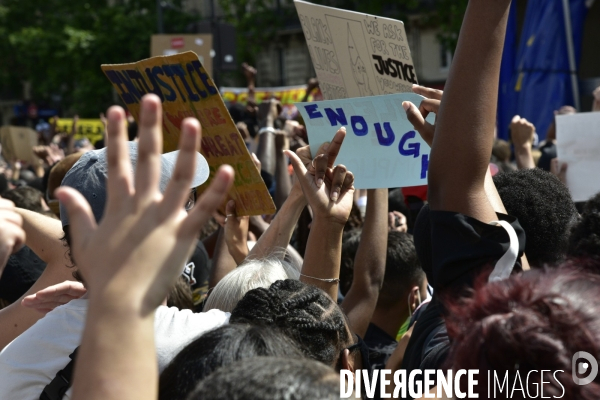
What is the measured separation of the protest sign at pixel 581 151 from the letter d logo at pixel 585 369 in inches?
112

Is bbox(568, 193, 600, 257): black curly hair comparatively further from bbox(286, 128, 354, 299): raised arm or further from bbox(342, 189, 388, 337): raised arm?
bbox(342, 189, 388, 337): raised arm

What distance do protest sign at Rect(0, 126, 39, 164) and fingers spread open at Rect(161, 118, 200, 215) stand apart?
33.3ft

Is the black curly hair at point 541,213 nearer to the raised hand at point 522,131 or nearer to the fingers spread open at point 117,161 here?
the fingers spread open at point 117,161

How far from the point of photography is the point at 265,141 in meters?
5.80

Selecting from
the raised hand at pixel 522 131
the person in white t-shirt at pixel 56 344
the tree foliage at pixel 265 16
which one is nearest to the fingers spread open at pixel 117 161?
the person in white t-shirt at pixel 56 344

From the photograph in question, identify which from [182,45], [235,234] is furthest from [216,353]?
[182,45]

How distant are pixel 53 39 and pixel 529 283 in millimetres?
27731

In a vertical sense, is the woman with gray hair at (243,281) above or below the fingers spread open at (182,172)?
below

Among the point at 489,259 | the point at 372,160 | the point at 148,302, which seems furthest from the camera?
the point at 372,160

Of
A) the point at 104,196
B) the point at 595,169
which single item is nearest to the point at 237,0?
the point at 595,169

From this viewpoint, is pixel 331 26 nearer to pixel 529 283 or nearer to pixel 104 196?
pixel 104 196

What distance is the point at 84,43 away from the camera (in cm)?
2609

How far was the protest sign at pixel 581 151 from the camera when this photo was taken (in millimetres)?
3875

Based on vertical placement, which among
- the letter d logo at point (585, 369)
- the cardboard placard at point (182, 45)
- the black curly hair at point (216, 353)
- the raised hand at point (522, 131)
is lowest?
the cardboard placard at point (182, 45)
